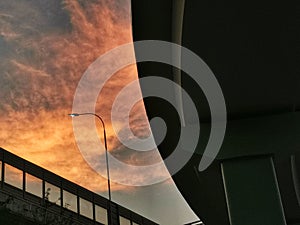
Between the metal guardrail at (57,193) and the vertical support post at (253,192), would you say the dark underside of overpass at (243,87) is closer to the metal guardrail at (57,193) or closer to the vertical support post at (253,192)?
the vertical support post at (253,192)

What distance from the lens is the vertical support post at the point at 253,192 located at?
12.6m

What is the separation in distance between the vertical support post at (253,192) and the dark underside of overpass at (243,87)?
3cm

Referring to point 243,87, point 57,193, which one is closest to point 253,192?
point 243,87

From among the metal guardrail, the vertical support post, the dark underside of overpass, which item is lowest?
the vertical support post

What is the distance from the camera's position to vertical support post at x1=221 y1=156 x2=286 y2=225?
1262cm

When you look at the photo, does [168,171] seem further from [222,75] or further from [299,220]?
[299,220]

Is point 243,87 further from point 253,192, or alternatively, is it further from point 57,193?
point 57,193

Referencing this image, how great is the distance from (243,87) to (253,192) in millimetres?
3216

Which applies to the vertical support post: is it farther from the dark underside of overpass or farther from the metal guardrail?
the metal guardrail

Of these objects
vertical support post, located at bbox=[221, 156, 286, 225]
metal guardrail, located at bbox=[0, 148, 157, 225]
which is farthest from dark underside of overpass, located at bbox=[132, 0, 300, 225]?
metal guardrail, located at bbox=[0, 148, 157, 225]

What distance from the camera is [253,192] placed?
1286cm

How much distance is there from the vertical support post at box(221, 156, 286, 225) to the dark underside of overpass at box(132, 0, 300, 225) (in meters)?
0.03

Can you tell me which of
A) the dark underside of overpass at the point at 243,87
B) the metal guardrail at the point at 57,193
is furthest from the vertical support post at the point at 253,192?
the metal guardrail at the point at 57,193

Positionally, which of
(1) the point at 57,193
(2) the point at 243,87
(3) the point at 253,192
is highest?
(1) the point at 57,193
